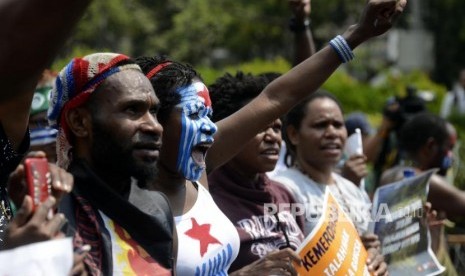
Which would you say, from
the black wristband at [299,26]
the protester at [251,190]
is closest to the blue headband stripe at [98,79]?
the protester at [251,190]

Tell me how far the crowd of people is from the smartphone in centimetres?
2

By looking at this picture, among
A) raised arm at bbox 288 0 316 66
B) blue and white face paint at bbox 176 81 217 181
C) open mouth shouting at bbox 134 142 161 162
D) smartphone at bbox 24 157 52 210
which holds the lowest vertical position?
raised arm at bbox 288 0 316 66

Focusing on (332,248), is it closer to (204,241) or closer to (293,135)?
(204,241)

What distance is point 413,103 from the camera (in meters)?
9.70

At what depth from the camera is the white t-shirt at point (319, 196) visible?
5.51m

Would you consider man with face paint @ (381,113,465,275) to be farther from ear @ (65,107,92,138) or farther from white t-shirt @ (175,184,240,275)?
ear @ (65,107,92,138)

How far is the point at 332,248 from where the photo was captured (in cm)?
464

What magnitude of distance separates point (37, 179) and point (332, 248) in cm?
215

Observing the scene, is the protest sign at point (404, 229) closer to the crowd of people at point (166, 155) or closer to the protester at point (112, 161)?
the crowd of people at point (166, 155)

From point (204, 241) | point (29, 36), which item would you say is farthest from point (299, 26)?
point (29, 36)

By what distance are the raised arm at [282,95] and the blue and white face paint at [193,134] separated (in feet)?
0.80

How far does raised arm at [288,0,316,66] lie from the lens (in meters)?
6.05

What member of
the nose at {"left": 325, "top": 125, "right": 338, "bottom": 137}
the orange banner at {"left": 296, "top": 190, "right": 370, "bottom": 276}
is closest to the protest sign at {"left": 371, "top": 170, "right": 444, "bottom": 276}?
the nose at {"left": 325, "top": 125, "right": 338, "bottom": 137}

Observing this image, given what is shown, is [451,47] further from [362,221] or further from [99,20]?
[362,221]
